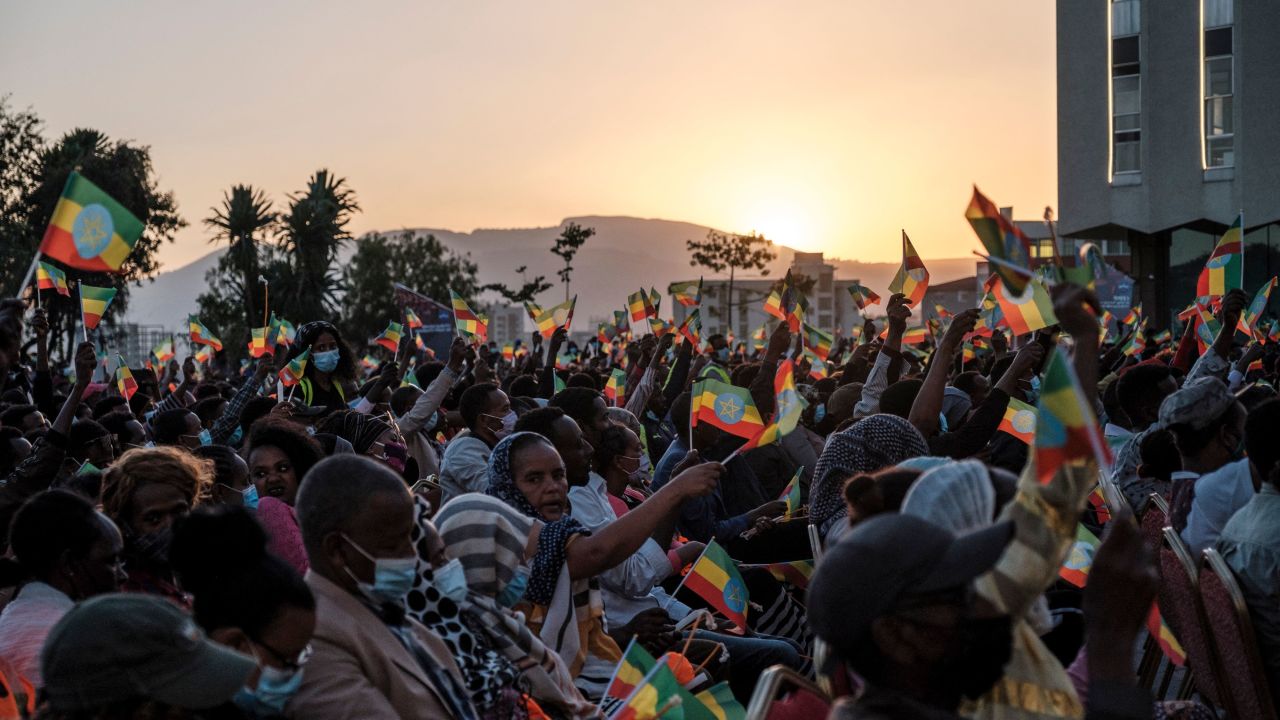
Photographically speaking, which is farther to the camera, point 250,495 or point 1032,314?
point 1032,314

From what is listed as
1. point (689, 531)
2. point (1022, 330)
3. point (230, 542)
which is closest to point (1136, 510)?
point (1022, 330)

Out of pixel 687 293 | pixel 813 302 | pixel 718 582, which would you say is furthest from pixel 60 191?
pixel 813 302

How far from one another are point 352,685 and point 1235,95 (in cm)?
4749

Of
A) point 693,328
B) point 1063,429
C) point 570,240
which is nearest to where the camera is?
point 1063,429

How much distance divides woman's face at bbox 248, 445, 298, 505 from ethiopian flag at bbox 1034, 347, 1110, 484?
143 inches

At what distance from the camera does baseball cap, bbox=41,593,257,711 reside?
2570 mm

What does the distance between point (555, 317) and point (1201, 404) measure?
30.6 ft

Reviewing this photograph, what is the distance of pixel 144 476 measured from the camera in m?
4.36

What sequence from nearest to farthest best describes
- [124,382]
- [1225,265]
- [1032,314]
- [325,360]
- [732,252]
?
[1032,314]
[325,360]
[124,382]
[1225,265]
[732,252]

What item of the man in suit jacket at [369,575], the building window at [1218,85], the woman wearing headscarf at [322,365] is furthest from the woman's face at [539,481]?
the building window at [1218,85]

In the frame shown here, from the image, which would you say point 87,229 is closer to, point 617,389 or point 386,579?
point 386,579

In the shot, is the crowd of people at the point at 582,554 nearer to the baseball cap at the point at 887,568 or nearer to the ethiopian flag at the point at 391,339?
the baseball cap at the point at 887,568

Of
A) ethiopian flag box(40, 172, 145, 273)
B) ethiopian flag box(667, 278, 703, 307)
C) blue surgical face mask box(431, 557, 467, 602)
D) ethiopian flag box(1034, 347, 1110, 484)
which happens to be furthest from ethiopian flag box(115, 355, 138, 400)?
ethiopian flag box(1034, 347, 1110, 484)

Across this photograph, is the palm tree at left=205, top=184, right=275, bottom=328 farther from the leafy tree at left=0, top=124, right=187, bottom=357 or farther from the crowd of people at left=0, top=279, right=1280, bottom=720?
the crowd of people at left=0, top=279, right=1280, bottom=720
